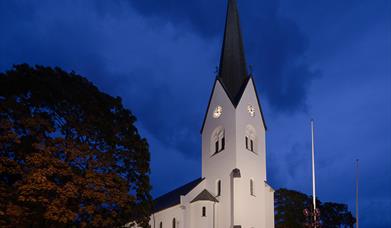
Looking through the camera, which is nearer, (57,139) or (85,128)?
(57,139)

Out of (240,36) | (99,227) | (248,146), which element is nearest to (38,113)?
(99,227)

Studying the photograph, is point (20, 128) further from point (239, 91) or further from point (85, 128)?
point (239, 91)

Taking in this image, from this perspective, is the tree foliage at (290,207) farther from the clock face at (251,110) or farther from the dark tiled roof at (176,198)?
the clock face at (251,110)

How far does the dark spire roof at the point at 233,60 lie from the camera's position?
4834 cm

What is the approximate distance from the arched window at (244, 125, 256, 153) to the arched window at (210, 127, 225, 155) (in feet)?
7.73

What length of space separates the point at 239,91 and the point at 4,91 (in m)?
27.1

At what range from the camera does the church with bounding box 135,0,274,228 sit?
43281 millimetres

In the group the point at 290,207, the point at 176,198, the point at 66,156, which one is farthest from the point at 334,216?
the point at 66,156

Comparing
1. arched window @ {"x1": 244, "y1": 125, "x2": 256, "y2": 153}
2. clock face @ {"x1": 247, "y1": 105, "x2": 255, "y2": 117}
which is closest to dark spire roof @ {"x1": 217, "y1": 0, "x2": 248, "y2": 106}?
clock face @ {"x1": 247, "y1": 105, "x2": 255, "y2": 117}

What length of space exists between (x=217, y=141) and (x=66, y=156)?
994 inches

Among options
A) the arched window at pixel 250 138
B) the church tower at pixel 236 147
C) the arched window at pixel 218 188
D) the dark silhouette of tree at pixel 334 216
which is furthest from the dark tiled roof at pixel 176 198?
the dark silhouette of tree at pixel 334 216

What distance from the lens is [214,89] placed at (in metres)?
49.7

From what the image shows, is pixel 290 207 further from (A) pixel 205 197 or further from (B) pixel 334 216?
(A) pixel 205 197

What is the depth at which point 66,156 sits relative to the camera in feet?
80.2
